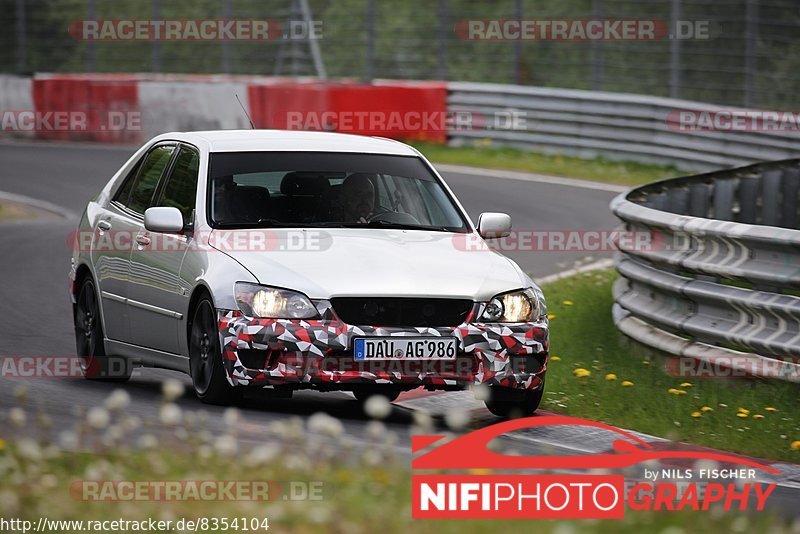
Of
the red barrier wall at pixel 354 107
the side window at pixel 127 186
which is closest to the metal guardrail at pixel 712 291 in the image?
the side window at pixel 127 186

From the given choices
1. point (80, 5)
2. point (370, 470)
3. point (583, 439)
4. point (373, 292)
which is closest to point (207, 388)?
point (373, 292)

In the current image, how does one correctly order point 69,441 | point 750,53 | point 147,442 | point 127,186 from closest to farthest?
1. point 69,441
2. point 147,442
3. point 127,186
4. point 750,53

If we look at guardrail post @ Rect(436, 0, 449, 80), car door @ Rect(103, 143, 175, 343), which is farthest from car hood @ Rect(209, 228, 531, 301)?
guardrail post @ Rect(436, 0, 449, 80)

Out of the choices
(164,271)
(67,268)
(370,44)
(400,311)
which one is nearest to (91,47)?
(370,44)

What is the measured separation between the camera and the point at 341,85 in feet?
82.5

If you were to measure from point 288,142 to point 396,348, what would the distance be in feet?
6.42

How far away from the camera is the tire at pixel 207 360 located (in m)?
8.53

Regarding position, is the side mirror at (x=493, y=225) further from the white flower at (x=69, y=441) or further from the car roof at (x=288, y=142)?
the white flower at (x=69, y=441)

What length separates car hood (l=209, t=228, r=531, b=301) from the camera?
27.6 feet

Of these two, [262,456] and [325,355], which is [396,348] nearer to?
[325,355]

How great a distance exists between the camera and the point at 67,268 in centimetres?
1514

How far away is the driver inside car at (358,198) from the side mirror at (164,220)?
0.95 m

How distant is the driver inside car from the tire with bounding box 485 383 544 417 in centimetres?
127

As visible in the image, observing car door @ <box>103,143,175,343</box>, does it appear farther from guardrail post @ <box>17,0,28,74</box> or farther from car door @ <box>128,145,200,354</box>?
guardrail post @ <box>17,0,28,74</box>
